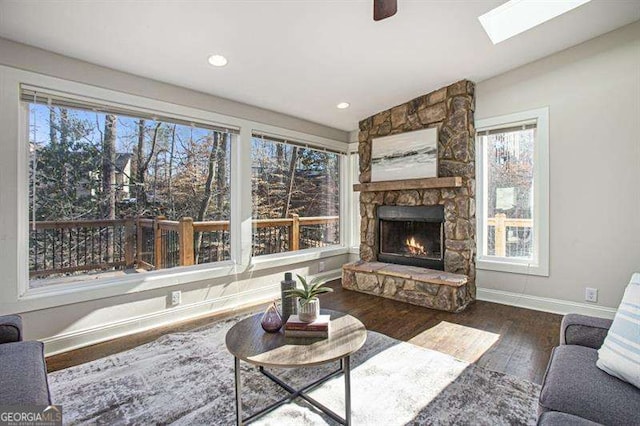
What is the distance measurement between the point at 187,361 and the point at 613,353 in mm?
2514

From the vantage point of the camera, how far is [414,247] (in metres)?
4.42

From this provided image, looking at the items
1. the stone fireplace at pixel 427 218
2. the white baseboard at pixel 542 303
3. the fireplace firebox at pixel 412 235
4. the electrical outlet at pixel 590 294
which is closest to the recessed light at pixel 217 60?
the stone fireplace at pixel 427 218

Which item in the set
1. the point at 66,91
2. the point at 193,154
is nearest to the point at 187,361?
the point at 193,154

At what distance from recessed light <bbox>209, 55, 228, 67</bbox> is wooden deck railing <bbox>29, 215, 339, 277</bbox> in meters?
1.60

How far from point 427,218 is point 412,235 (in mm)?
363

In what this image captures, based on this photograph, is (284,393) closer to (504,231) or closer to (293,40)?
(293,40)

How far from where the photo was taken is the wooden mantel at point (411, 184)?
148 inches

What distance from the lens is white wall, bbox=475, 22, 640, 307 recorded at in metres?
3.06

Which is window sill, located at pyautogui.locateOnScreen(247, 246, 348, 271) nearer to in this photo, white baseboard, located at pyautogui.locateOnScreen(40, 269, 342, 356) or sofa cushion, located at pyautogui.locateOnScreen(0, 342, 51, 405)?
white baseboard, located at pyautogui.locateOnScreen(40, 269, 342, 356)

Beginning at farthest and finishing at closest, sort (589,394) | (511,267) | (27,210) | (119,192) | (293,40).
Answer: (511,267)
(119,192)
(293,40)
(27,210)
(589,394)

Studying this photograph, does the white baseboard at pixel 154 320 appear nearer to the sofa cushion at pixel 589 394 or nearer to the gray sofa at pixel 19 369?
the gray sofa at pixel 19 369

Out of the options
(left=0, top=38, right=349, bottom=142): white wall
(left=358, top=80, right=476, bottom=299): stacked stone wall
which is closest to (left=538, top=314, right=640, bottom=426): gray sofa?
(left=358, top=80, right=476, bottom=299): stacked stone wall

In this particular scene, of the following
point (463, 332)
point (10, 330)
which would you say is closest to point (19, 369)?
point (10, 330)

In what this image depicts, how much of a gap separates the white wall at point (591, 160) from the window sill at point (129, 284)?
316 centimetres
